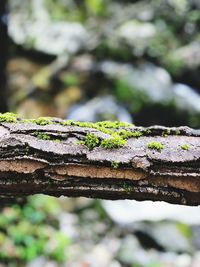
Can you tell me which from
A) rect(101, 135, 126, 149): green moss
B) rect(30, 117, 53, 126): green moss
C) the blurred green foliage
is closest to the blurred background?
the blurred green foliage

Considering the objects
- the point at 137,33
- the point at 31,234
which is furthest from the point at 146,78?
the point at 31,234

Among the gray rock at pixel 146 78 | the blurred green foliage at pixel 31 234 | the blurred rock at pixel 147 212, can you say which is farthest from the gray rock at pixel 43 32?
the blurred green foliage at pixel 31 234

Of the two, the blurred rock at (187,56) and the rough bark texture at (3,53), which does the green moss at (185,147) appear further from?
the blurred rock at (187,56)

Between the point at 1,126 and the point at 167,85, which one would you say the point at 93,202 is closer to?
the point at 167,85

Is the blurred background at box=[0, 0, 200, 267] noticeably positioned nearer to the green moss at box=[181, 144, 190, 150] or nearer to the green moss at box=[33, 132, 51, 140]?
the green moss at box=[33, 132, 51, 140]

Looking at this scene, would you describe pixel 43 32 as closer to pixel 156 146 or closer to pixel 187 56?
pixel 187 56
